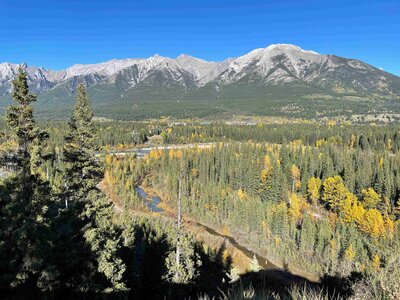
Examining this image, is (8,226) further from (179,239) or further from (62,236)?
(179,239)

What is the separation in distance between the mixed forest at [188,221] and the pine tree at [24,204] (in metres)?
0.08

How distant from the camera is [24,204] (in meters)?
20.3

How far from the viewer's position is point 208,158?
152 meters

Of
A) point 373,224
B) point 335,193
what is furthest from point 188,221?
point 335,193

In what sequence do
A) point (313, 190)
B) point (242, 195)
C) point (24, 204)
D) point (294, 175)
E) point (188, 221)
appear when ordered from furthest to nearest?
1. point (294, 175)
2. point (242, 195)
3. point (313, 190)
4. point (188, 221)
5. point (24, 204)

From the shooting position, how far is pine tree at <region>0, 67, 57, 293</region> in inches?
782

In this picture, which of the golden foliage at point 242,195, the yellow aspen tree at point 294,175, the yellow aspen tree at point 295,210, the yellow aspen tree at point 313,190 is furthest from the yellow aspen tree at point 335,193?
the golden foliage at point 242,195

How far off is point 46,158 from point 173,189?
101m

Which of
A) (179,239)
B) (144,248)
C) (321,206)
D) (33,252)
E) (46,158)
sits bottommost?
(321,206)

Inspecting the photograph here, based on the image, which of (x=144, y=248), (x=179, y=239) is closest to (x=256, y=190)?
(x=144, y=248)

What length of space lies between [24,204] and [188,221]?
255ft

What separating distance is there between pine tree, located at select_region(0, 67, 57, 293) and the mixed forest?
8 centimetres

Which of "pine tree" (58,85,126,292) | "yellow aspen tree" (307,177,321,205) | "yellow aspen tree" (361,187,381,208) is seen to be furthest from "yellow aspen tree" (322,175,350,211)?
"pine tree" (58,85,126,292)

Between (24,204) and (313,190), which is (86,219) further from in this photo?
(313,190)
